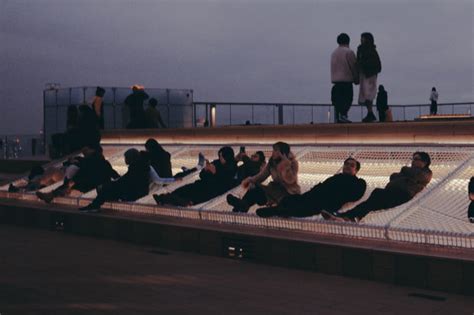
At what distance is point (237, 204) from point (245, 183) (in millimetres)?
411

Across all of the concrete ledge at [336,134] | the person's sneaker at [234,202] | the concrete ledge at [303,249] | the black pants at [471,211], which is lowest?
the concrete ledge at [303,249]

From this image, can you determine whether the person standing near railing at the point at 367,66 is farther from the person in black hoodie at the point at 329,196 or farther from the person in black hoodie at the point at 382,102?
the person in black hoodie at the point at 329,196

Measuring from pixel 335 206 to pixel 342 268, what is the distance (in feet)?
4.05

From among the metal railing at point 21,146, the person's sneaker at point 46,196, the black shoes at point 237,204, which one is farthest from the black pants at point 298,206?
the metal railing at point 21,146

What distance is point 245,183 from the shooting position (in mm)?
10078

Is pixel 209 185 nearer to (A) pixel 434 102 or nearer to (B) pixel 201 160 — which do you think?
(B) pixel 201 160

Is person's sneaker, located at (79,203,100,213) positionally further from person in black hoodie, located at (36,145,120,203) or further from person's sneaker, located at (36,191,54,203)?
person's sneaker, located at (36,191,54,203)

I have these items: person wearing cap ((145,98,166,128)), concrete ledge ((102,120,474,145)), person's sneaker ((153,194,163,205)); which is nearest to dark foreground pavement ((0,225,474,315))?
person's sneaker ((153,194,163,205))

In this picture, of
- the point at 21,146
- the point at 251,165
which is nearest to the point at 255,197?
the point at 251,165

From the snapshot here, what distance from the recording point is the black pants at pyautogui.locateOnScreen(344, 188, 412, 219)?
838cm

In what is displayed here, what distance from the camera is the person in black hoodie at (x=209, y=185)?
10.8 m

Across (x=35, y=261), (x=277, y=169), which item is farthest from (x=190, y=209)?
(x=35, y=261)

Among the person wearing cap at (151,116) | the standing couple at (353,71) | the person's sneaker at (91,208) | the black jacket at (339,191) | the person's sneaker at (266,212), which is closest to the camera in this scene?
the black jacket at (339,191)

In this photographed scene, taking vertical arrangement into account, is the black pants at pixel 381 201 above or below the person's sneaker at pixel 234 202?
above
